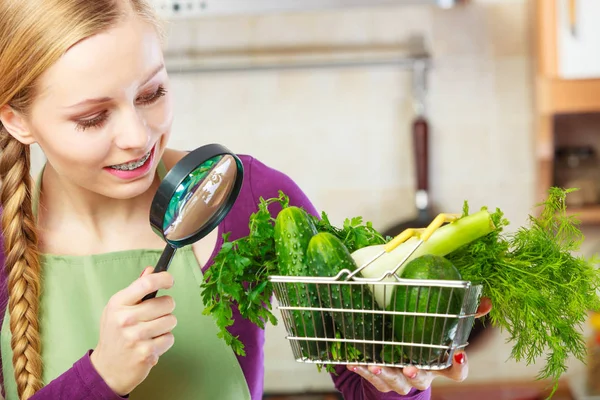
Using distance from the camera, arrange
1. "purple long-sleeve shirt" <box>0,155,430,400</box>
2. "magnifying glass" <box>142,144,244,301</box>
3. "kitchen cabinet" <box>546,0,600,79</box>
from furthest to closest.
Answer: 1. "kitchen cabinet" <box>546,0,600,79</box>
2. "purple long-sleeve shirt" <box>0,155,430,400</box>
3. "magnifying glass" <box>142,144,244,301</box>

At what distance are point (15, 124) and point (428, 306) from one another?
0.62m

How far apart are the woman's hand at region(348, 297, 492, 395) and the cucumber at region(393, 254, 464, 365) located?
4 cm

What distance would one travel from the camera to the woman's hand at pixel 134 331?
0.85 meters

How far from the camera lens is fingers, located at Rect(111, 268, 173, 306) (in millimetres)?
838

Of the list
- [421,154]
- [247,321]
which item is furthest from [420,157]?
[247,321]

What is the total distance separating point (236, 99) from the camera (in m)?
2.50

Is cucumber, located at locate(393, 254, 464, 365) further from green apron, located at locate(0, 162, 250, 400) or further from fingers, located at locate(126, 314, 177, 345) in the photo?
green apron, located at locate(0, 162, 250, 400)

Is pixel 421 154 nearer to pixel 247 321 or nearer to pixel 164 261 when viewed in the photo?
pixel 247 321

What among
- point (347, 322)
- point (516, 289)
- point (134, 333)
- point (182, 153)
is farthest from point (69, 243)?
point (516, 289)

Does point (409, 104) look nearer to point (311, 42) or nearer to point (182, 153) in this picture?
point (311, 42)

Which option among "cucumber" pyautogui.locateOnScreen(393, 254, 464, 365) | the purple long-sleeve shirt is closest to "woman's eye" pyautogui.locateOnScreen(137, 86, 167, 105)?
the purple long-sleeve shirt

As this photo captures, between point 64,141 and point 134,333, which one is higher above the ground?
point 64,141

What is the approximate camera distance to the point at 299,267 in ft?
2.54

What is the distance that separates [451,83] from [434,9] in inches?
9.5
